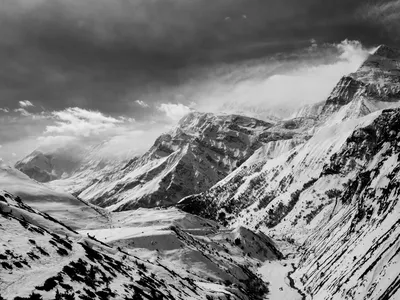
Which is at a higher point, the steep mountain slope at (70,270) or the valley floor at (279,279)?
the steep mountain slope at (70,270)

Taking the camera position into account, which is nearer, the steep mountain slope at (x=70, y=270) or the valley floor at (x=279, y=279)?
the steep mountain slope at (x=70, y=270)

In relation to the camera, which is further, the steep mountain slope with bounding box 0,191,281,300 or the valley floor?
the valley floor

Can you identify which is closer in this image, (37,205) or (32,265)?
(32,265)

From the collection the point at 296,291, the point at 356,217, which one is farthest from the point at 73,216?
the point at 356,217

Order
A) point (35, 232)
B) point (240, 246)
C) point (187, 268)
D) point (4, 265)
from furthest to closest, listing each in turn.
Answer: point (240, 246), point (187, 268), point (35, 232), point (4, 265)

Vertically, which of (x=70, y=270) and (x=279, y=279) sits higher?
(x=70, y=270)

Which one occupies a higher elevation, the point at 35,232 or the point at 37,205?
the point at 35,232

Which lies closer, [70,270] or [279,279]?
[70,270]

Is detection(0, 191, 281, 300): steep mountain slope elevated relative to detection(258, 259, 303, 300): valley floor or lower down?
elevated

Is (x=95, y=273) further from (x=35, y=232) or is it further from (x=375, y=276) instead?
(x=375, y=276)

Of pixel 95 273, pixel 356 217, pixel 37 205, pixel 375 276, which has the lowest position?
pixel 37 205

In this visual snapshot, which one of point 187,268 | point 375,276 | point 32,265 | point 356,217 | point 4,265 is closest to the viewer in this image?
point 4,265
